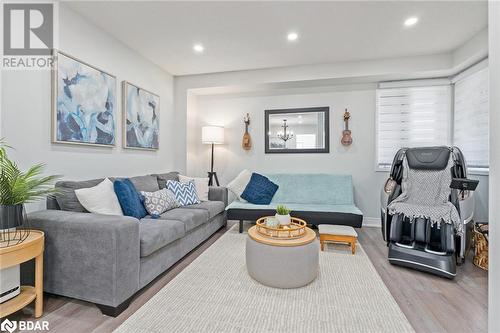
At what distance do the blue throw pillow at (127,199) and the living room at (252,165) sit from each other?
0.7 inches

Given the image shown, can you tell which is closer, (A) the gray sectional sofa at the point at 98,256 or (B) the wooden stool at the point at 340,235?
(A) the gray sectional sofa at the point at 98,256

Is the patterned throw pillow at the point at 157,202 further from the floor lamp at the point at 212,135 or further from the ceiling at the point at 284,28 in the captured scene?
the ceiling at the point at 284,28

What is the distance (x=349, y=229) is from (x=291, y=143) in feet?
5.91

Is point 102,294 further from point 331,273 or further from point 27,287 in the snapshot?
point 331,273

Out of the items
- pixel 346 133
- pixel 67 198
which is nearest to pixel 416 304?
pixel 346 133

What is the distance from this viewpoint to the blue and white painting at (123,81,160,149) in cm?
304

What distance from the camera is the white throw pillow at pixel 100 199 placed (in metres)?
2.03

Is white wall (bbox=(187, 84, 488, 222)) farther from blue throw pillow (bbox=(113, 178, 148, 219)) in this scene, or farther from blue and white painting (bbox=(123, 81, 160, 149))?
blue throw pillow (bbox=(113, 178, 148, 219))

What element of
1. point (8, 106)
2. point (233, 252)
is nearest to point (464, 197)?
point (233, 252)

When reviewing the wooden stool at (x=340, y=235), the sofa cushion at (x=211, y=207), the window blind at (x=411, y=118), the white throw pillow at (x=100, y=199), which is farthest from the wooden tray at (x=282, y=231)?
the window blind at (x=411, y=118)

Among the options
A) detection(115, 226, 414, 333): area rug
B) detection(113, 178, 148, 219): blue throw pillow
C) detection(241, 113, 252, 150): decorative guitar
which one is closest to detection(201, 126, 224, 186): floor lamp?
detection(241, 113, 252, 150): decorative guitar

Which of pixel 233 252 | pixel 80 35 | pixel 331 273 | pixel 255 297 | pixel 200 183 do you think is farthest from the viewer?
pixel 200 183

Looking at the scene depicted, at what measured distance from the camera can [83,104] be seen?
2.43 meters

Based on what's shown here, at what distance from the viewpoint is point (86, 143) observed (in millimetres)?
2453
